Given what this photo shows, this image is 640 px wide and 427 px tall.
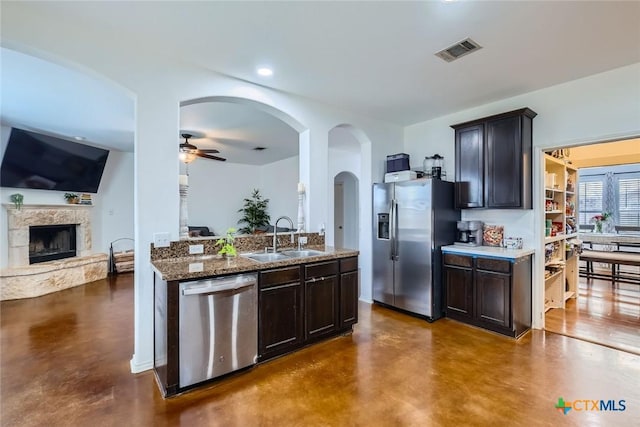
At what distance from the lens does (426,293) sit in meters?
3.81

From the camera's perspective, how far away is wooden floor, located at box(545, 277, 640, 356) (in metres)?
3.19

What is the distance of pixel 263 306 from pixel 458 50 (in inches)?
112

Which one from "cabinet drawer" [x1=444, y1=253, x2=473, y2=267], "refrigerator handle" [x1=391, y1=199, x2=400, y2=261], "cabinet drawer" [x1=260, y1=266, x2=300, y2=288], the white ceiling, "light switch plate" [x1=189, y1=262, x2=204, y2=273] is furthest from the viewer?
"refrigerator handle" [x1=391, y1=199, x2=400, y2=261]

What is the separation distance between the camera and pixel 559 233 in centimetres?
424

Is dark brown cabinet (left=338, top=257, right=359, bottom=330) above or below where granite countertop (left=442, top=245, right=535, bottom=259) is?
below

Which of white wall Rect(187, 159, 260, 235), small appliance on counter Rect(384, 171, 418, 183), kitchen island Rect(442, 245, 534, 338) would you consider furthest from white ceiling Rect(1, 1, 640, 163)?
white wall Rect(187, 159, 260, 235)

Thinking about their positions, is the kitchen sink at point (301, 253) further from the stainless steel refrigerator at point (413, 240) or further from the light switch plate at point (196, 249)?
the stainless steel refrigerator at point (413, 240)

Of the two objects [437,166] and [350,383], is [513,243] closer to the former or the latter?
[437,166]

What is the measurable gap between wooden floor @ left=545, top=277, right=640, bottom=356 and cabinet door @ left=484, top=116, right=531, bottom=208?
5.20 feet

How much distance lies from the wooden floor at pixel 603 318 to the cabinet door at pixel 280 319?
3002mm

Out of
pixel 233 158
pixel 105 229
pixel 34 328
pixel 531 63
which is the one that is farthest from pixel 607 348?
pixel 105 229

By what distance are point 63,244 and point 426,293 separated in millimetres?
6651

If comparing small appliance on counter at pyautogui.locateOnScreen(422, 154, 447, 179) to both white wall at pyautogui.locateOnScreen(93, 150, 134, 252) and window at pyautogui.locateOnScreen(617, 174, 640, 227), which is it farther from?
window at pyautogui.locateOnScreen(617, 174, 640, 227)

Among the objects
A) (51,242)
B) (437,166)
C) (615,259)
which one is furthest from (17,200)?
(615,259)
